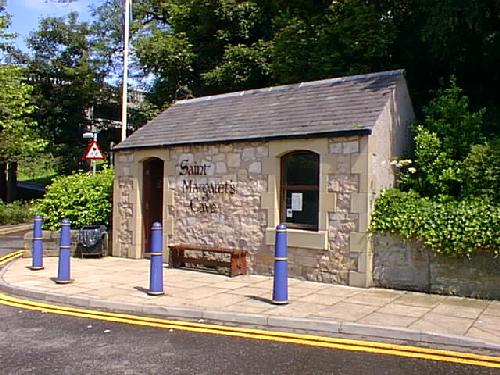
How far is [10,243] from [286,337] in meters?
13.2

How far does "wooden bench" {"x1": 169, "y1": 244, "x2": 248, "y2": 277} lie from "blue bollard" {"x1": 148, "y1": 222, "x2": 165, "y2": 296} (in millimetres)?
2185

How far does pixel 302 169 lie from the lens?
10281mm

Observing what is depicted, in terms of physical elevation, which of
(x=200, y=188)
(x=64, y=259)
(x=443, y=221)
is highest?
(x=200, y=188)

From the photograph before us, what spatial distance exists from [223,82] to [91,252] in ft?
30.5

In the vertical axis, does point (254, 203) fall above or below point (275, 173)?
below

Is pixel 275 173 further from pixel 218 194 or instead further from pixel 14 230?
pixel 14 230

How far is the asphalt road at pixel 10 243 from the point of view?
49.1 feet

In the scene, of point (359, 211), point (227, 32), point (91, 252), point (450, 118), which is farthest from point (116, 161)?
point (227, 32)

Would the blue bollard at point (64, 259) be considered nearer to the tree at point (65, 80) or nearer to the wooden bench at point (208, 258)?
the wooden bench at point (208, 258)

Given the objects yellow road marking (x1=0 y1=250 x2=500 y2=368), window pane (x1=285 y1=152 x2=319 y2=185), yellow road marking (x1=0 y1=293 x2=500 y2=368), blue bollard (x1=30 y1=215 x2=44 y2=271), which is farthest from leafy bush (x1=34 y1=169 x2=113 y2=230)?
window pane (x1=285 y1=152 x2=319 y2=185)

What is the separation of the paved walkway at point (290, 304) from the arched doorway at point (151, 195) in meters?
2.46

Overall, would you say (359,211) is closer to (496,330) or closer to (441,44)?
(496,330)

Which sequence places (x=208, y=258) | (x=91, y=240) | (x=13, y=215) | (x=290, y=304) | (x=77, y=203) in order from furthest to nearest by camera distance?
(x=13, y=215) < (x=77, y=203) < (x=91, y=240) < (x=208, y=258) < (x=290, y=304)

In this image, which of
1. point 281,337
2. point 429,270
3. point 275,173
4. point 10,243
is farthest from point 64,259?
point 10,243
